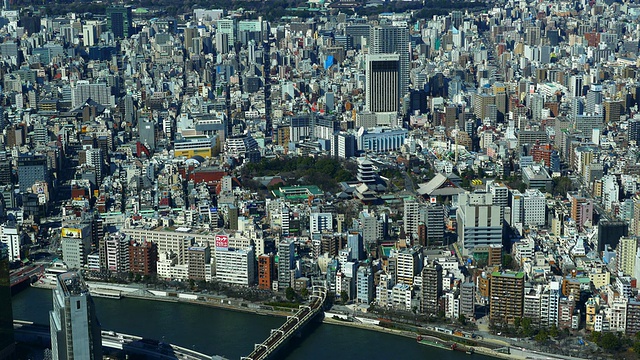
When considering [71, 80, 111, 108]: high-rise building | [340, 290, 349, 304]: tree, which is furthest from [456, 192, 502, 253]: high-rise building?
[71, 80, 111, 108]: high-rise building

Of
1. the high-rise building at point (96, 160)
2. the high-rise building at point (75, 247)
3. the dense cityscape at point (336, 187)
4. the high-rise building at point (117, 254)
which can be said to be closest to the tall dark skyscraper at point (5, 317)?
the dense cityscape at point (336, 187)

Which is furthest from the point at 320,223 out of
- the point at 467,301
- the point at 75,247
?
the point at 467,301

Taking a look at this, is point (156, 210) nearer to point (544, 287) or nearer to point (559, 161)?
point (544, 287)

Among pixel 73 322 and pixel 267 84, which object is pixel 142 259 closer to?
pixel 73 322

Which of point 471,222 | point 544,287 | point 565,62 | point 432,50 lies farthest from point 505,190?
point 432,50

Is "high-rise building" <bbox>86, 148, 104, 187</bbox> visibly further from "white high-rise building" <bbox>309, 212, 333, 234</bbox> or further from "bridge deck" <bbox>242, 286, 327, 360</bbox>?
"bridge deck" <bbox>242, 286, 327, 360</bbox>
